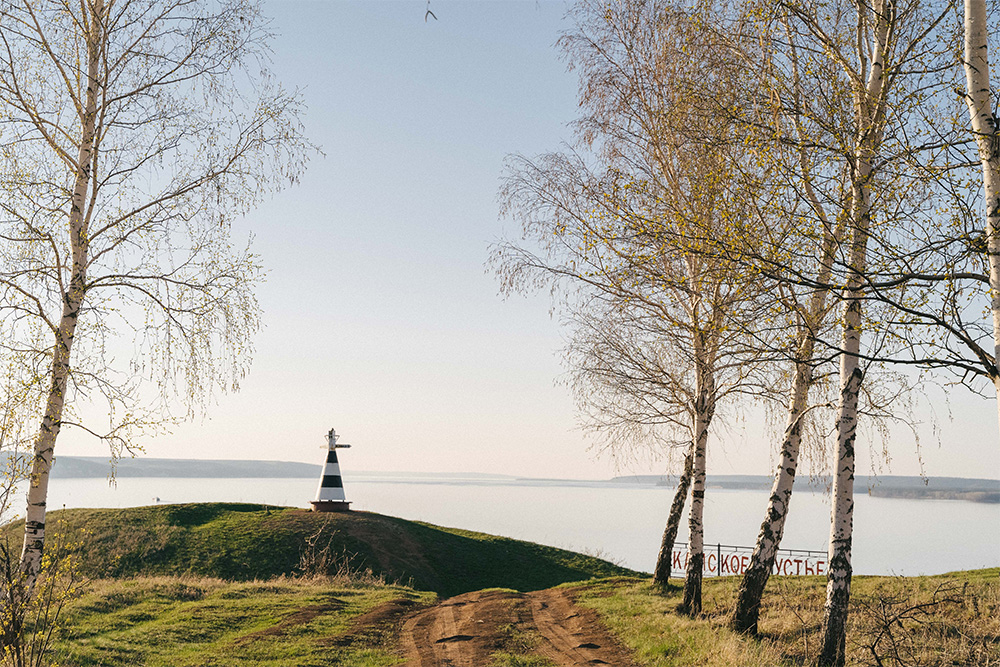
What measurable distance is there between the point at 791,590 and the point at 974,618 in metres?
3.65

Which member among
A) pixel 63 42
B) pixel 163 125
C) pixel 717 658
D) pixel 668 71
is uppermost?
pixel 668 71

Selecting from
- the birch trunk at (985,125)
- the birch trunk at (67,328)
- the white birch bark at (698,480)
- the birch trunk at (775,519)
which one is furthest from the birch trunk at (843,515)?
the birch trunk at (67,328)

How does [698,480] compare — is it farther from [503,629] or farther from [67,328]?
[67,328]

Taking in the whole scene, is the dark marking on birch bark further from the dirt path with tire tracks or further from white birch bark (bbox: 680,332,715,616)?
the dirt path with tire tracks

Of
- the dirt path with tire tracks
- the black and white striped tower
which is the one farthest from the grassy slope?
the black and white striped tower

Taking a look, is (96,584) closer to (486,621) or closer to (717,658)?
(486,621)

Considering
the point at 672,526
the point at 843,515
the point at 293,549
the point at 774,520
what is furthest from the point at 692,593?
the point at 293,549

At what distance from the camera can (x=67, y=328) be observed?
9352 millimetres

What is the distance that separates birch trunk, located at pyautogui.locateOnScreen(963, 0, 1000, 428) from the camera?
593cm

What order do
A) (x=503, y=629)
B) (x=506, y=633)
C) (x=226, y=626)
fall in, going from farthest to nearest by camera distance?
(x=226, y=626)
(x=503, y=629)
(x=506, y=633)

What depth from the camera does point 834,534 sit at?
8602mm

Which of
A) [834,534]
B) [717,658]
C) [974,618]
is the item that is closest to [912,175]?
[834,534]

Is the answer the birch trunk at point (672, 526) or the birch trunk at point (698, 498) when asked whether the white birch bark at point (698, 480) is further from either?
the birch trunk at point (672, 526)

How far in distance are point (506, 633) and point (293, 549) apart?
13.8m
